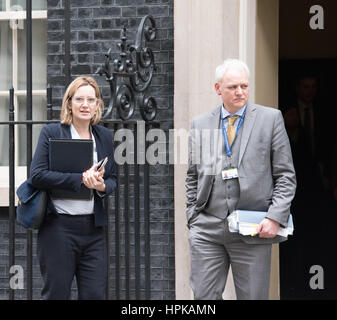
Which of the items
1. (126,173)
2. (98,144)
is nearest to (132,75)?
(126,173)

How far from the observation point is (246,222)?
17.4 feet

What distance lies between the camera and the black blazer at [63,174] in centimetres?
545

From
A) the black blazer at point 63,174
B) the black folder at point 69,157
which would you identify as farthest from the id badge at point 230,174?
the black folder at point 69,157

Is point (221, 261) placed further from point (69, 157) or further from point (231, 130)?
point (69, 157)

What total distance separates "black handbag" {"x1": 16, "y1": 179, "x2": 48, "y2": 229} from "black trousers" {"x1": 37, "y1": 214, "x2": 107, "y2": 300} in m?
0.07

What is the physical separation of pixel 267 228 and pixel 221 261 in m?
0.40

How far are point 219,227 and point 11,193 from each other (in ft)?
4.95

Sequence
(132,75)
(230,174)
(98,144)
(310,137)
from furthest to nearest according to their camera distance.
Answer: (310,137) < (132,75) < (98,144) < (230,174)

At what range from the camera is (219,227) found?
5434 millimetres

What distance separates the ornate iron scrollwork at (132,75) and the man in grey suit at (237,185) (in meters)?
0.82

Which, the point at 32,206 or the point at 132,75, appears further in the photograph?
the point at 132,75
